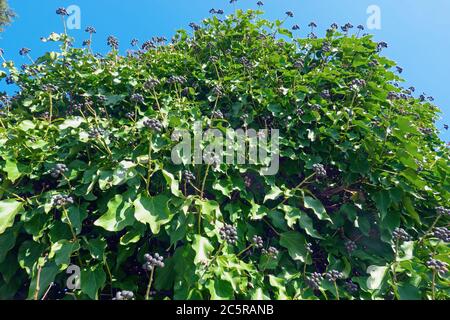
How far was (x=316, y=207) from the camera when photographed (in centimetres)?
229

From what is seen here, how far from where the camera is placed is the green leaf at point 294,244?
2150 millimetres

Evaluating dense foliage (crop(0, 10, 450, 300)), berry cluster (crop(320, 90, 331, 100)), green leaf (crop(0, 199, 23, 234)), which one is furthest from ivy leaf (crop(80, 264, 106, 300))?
berry cluster (crop(320, 90, 331, 100))

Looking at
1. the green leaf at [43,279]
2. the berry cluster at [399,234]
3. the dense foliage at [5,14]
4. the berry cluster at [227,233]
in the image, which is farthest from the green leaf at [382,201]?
the dense foliage at [5,14]

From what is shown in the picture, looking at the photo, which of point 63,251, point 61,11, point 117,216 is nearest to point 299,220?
point 117,216

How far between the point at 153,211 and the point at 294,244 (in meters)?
0.83

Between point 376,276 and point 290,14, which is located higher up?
point 290,14

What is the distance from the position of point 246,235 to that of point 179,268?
0.50 meters

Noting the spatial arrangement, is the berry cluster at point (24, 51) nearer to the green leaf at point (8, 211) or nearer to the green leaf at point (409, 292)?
the green leaf at point (8, 211)

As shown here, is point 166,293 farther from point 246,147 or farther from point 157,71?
point 157,71

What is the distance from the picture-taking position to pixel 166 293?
204 centimetres

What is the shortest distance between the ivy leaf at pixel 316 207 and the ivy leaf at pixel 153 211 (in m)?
0.82

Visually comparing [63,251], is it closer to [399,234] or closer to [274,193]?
[274,193]
